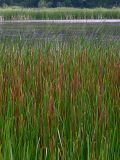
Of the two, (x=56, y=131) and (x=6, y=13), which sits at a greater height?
(x=56, y=131)

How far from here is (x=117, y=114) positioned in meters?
2.77

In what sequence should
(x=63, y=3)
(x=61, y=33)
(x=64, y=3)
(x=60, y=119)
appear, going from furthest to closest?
(x=64, y=3)
(x=63, y=3)
(x=61, y=33)
(x=60, y=119)

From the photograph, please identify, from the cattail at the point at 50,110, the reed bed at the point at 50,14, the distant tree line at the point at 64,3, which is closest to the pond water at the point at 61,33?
the cattail at the point at 50,110

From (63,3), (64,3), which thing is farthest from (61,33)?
(64,3)

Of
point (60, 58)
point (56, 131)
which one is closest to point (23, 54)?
point (60, 58)

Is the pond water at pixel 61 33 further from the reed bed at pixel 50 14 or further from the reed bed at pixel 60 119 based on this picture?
the reed bed at pixel 50 14

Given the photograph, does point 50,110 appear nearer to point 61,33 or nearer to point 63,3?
point 61,33

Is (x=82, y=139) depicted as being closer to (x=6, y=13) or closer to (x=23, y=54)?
(x=23, y=54)

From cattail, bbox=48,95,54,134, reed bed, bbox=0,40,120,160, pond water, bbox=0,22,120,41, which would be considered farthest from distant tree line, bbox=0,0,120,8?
cattail, bbox=48,95,54,134

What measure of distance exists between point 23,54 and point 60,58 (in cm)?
51

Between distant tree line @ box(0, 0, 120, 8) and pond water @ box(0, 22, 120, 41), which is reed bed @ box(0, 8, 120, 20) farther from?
distant tree line @ box(0, 0, 120, 8)

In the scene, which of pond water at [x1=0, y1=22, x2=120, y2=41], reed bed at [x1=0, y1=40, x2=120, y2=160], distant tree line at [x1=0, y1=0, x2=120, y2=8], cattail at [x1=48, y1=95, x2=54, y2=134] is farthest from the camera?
distant tree line at [x1=0, y1=0, x2=120, y2=8]

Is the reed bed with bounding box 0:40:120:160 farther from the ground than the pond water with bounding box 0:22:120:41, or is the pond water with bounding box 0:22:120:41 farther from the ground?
the reed bed with bounding box 0:40:120:160

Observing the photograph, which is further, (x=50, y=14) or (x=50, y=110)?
(x=50, y=14)
